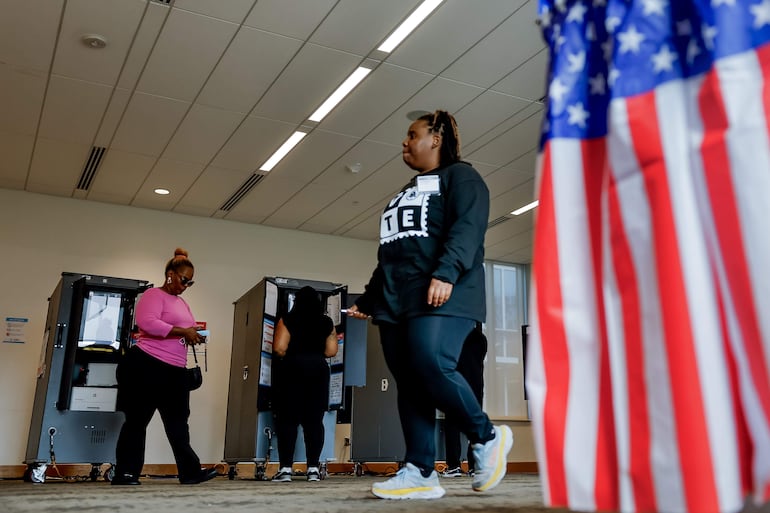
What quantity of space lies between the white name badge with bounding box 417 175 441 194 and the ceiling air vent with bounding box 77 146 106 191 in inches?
198

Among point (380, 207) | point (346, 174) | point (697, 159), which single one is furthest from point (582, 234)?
Answer: point (380, 207)

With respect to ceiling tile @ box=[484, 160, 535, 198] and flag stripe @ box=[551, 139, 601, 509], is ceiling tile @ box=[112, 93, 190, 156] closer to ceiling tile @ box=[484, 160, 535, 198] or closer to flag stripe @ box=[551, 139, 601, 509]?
ceiling tile @ box=[484, 160, 535, 198]

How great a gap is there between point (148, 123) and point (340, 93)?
70.3 inches

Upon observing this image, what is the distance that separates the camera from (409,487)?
205 cm

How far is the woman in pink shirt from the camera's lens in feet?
11.6

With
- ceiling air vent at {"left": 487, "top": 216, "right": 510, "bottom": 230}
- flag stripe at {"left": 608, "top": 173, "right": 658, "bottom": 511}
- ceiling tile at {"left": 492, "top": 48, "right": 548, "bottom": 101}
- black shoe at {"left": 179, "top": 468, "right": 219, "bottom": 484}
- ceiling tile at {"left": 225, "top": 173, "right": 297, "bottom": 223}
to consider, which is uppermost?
ceiling tile at {"left": 492, "top": 48, "right": 548, "bottom": 101}

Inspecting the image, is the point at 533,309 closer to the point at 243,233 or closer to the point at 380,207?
the point at 380,207

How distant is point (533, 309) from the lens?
0.93 meters

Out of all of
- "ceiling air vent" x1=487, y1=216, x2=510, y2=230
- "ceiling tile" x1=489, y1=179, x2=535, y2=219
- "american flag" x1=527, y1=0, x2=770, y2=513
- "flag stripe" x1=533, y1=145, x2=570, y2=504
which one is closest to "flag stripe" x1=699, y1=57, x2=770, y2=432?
"american flag" x1=527, y1=0, x2=770, y2=513

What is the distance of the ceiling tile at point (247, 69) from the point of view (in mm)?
4648

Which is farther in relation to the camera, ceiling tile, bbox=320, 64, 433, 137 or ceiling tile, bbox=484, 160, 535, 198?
ceiling tile, bbox=484, 160, 535, 198

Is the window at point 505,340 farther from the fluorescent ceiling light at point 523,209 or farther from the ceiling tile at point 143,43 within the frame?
the ceiling tile at point 143,43

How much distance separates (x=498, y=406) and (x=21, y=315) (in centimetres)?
600

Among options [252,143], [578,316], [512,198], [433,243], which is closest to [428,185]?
[433,243]
